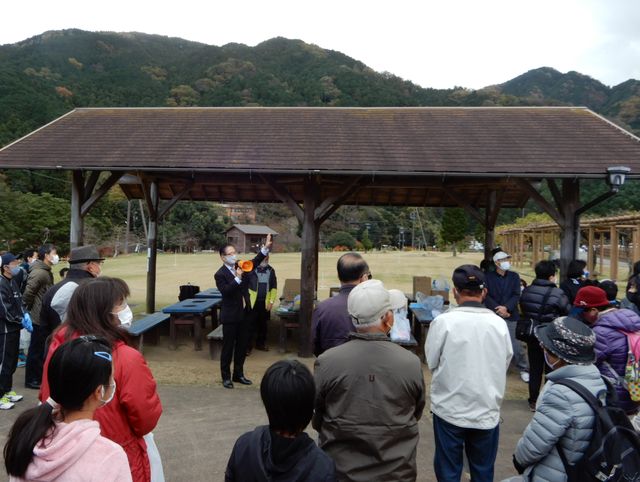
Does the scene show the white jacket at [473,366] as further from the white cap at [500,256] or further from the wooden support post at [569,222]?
the wooden support post at [569,222]

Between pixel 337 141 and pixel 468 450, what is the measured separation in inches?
251

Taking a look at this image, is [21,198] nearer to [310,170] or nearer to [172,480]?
[310,170]

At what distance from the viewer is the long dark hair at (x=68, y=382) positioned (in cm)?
129

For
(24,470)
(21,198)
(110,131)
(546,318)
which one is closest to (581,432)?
(24,470)

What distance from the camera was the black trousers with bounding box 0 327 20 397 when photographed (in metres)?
4.41

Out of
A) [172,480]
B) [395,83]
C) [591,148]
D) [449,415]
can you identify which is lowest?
[172,480]

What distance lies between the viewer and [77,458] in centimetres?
129

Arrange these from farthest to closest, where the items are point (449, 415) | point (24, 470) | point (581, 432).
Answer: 1. point (449, 415)
2. point (581, 432)
3. point (24, 470)

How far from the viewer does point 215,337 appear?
22.0 ft

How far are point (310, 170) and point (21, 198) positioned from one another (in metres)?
31.5

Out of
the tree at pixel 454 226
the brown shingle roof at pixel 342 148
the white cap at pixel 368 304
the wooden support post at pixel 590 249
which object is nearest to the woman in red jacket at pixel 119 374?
the white cap at pixel 368 304

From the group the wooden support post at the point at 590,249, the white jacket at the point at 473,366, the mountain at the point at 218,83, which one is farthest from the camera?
the mountain at the point at 218,83

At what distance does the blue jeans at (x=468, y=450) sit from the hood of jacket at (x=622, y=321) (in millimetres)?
1166

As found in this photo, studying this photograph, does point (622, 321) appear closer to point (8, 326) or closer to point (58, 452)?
point (58, 452)
